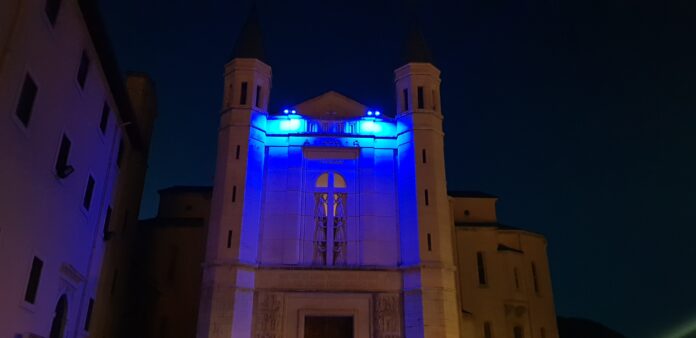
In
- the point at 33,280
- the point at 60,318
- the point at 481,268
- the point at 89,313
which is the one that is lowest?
the point at 60,318

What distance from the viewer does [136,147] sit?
30141 millimetres

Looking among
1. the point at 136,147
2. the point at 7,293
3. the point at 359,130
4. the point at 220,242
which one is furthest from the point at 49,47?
the point at 359,130

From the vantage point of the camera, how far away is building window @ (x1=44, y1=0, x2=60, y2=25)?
16434 mm

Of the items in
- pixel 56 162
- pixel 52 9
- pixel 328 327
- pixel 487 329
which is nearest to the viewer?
pixel 52 9

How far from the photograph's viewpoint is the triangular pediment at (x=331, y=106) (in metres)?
29.8

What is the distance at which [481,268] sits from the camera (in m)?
36.9

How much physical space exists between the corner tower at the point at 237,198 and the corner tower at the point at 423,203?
7.00 m

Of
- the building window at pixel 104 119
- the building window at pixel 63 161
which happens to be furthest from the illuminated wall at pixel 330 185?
the building window at pixel 63 161

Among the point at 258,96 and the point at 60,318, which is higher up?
the point at 258,96

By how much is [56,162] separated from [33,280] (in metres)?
3.68

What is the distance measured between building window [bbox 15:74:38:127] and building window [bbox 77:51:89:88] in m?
4.18

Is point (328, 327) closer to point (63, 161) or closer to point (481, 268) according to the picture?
point (63, 161)

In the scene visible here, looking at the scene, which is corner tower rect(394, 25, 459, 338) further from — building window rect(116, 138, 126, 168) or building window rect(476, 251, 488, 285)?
building window rect(116, 138, 126, 168)

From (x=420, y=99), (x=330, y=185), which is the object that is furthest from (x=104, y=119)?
(x=420, y=99)
